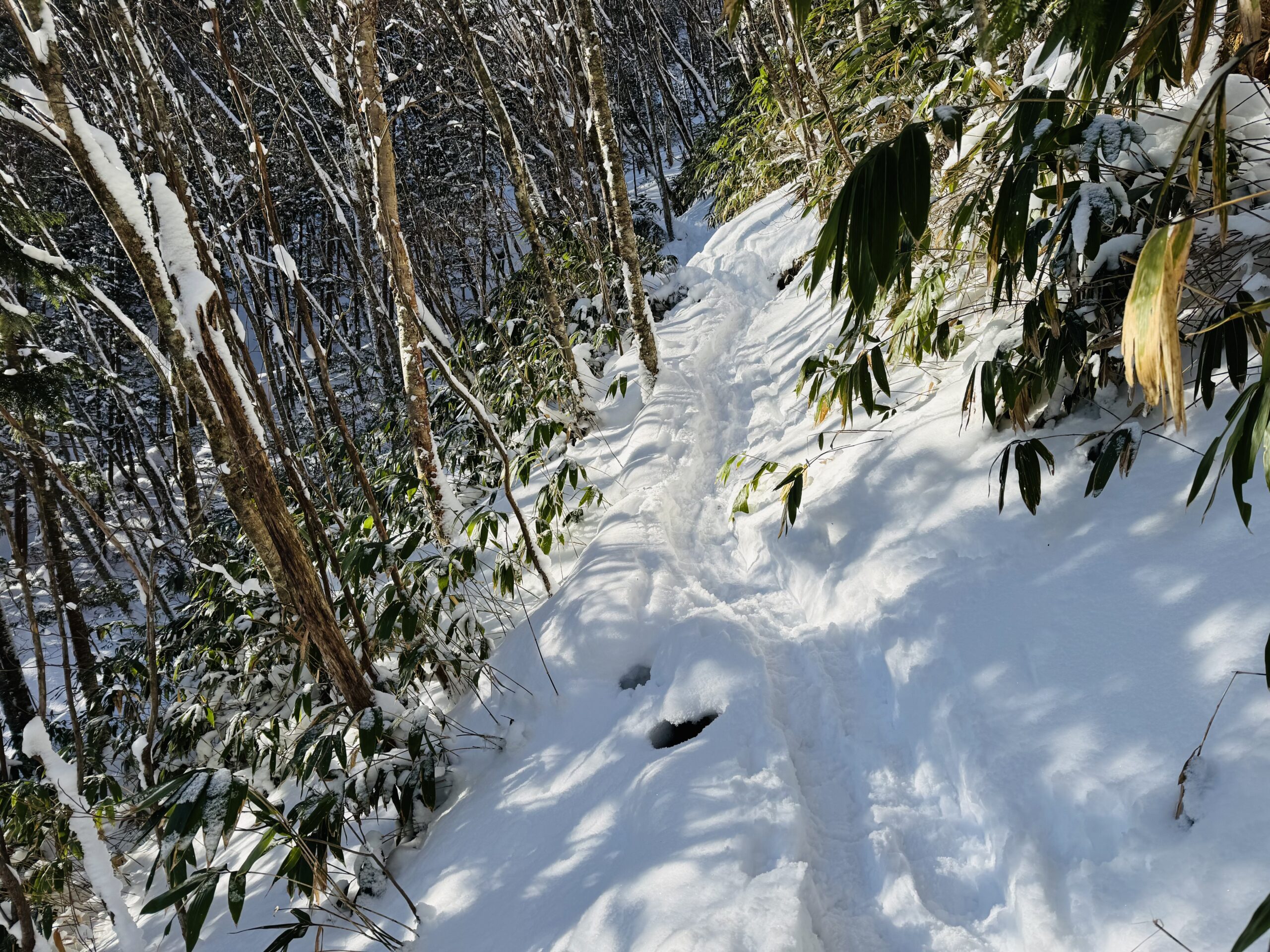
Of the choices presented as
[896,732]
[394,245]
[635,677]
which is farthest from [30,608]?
[896,732]

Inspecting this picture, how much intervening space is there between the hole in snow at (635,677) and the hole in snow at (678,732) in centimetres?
34

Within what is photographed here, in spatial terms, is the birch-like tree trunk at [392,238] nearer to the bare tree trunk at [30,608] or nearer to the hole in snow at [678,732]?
the bare tree trunk at [30,608]

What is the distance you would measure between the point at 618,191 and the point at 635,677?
371 centimetres

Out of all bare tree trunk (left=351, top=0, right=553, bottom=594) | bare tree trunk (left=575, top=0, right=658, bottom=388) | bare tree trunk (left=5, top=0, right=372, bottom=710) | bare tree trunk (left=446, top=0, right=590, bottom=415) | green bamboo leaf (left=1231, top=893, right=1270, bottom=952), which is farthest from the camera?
bare tree trunk (left=446, top=0, right=590, bottom=415)

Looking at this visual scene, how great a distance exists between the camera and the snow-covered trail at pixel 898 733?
1.25 metres

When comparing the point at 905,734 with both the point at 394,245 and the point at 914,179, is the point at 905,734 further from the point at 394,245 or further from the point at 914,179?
the point at 394,245

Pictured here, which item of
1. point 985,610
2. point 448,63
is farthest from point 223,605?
point 448,63

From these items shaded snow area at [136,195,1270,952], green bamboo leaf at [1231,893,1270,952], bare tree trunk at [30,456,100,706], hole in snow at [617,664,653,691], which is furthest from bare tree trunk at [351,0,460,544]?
green bamboo leaf at [1231,893,1270,952]

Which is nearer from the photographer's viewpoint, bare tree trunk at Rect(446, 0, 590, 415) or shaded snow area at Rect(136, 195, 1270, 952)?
shaded snow area at Rect(136, 195, 1270, 952)

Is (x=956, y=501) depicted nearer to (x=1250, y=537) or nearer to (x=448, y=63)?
(x=1250, y=537)

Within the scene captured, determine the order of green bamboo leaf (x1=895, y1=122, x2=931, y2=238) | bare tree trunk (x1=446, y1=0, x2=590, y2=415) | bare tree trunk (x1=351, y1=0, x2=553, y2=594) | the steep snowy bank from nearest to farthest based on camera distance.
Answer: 1. green bamboo leaf (x1=895, y1=122, x2=931, y2=238)
2. the steep snowy bank
3. bare tree trunk (x1=351, y1=0, x2=553, y2=594)
4. bare tree trunk (x1=446, y1=0, x2=590, y2=415)

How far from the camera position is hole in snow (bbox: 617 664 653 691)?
256 cm

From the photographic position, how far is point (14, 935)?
2.30m

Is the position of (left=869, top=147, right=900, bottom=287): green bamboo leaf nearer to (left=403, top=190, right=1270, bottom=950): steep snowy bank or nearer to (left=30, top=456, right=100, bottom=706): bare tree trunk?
(left=403, top=190, right=1270, bottom=950): steep snowy bank
